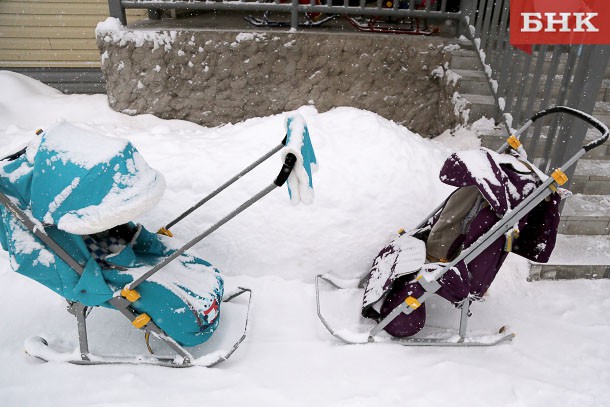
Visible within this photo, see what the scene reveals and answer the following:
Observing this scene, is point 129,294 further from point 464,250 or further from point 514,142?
point 514,142

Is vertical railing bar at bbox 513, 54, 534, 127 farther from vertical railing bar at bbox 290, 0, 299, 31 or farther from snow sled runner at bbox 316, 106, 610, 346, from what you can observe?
vertical railing bar at bbox 290, 0, 299, 31

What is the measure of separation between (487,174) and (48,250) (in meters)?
2.25

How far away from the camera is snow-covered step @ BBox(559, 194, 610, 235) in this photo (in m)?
3.42

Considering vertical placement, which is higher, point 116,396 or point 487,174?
point 487,174

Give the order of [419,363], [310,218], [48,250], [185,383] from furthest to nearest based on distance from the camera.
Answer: [310,218] < [419,363] < [185,383] < [48,250]

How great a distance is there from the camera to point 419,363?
258 cm

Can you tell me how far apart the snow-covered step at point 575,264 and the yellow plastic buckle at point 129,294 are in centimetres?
264

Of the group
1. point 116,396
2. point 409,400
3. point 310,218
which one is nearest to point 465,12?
point 310,218

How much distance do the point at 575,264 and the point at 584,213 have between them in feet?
1.48

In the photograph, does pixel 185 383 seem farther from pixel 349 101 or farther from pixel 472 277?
pixel 349 101

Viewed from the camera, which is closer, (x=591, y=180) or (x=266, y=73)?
(x=591, y=180)

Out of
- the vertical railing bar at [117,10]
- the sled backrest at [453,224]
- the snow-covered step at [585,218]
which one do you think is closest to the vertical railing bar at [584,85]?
the snow-covered step at [585,218]

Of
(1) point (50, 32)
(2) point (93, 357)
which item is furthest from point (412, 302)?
(1) point (50, 32)

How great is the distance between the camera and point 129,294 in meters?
2.27
